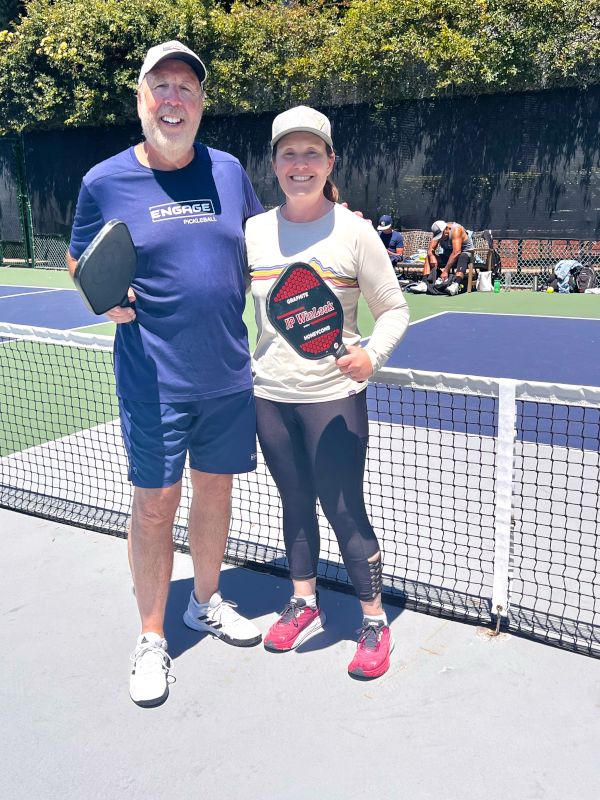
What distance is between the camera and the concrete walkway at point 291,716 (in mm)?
2297

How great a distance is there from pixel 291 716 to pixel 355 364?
3.88 ft

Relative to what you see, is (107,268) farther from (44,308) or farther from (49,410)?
(44,308)

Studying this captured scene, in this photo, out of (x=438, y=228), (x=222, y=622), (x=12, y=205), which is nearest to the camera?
(x=222, y=622)

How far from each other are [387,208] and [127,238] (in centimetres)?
1353

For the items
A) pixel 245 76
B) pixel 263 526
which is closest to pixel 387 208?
pixel 245 76

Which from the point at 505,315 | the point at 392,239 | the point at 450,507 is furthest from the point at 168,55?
the point at 392,239

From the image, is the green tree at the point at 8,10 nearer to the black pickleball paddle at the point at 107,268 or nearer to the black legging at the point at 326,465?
the black pickleball paddle at the point at 107,268

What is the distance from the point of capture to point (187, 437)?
2.86 m

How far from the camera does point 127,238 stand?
253cm

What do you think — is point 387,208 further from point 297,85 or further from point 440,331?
point 440,331

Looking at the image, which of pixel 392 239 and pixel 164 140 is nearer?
pixel 164 140

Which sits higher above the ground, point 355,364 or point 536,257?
point 355,364

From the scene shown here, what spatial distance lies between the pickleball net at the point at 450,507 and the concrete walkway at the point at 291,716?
240mm

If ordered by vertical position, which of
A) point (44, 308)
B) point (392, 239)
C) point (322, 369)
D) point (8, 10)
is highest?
point (8, 10)
